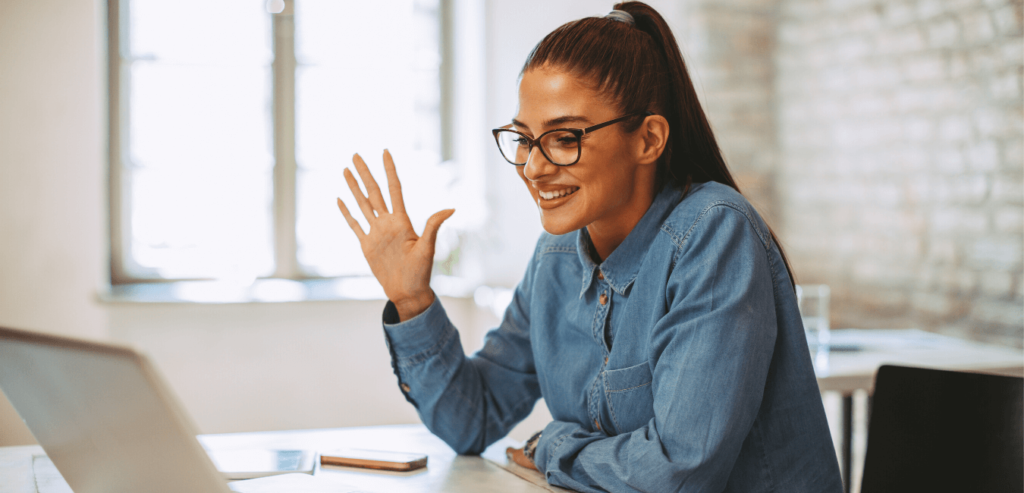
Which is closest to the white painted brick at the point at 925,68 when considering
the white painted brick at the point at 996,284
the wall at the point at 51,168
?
the white painted brick at the point at 996,284

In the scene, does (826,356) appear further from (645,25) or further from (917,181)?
(645,25)

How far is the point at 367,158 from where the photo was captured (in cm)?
368

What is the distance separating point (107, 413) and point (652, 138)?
768 millimetres

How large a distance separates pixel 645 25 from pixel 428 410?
0.68 m

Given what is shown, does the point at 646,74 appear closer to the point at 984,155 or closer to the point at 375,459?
the point at 375,459

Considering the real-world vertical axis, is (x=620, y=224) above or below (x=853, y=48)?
below

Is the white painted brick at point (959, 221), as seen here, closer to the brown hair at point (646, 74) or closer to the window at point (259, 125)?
the brown hair at point (646, 74)

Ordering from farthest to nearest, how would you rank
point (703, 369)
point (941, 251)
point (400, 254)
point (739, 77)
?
point (739, 77), point (941, 251), point (400, 254), point (703, 369)

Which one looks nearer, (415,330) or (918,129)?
(415,330)

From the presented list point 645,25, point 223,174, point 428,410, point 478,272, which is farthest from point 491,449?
point 223,174

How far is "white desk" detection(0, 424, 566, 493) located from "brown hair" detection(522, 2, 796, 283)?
50cm

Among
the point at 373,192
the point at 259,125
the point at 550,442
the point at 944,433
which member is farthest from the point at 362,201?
the point at 259,125

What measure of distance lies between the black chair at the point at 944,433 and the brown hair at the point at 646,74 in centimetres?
33

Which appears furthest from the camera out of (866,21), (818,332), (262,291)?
(262,291)
